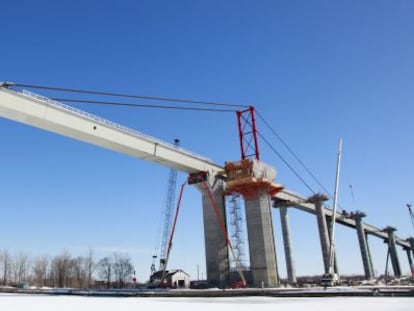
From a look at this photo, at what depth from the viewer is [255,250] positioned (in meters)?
48.0

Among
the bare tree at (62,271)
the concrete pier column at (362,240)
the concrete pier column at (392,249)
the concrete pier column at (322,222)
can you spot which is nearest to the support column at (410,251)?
the concrete pier column at (392,249)

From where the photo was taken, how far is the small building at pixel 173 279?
5216 centimetres

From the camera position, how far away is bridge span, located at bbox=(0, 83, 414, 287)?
A: 105ft

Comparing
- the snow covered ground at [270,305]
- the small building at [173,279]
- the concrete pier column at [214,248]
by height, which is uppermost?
the concrete pier column at [214,248]

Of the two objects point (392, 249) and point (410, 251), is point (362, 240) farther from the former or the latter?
point (410, 251)

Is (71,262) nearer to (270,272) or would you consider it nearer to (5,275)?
(5,275)

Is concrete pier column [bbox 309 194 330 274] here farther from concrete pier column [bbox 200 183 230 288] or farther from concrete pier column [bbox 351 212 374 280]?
concrete pier column [bbox 351 212 374 280]

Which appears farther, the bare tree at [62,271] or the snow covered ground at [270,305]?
the bare tree at [62,271]

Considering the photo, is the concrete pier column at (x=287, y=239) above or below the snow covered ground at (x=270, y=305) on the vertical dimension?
above

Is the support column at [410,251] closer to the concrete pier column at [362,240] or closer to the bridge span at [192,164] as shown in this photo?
the concrete pier column at [362,240]

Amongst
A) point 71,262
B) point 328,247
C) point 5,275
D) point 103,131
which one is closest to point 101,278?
point 71,262

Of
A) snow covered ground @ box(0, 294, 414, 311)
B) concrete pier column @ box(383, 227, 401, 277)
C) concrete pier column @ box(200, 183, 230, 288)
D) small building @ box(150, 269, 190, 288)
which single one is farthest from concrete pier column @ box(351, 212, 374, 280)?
snow covered ground @ box(0, 294, 414, 311)

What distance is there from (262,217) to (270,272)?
705cm

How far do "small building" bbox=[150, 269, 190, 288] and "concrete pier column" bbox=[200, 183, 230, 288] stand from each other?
6798 millimetres
